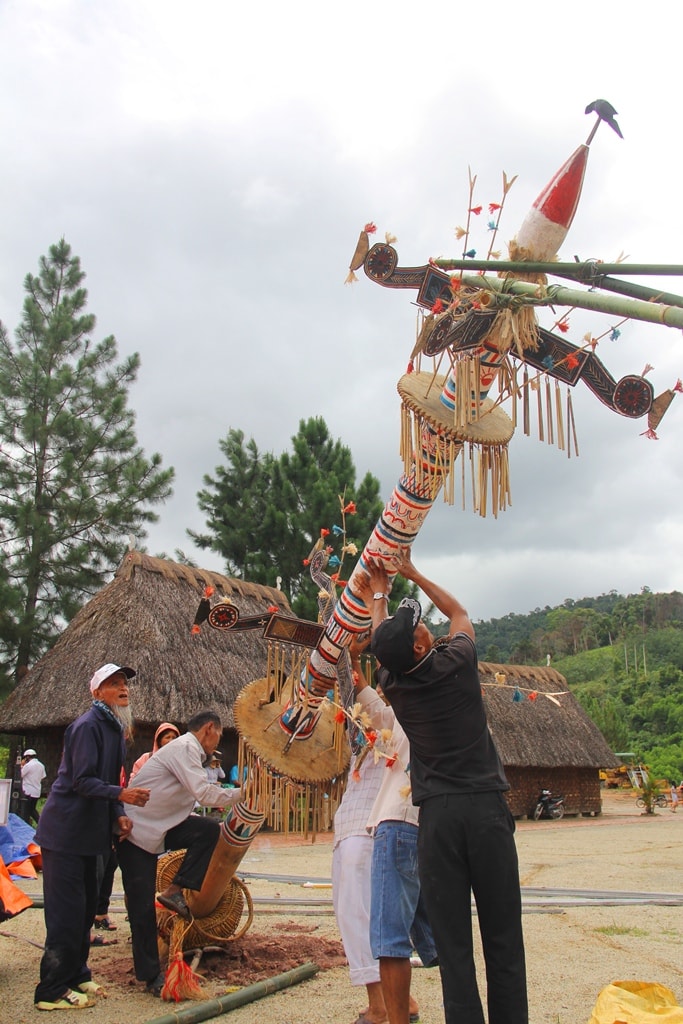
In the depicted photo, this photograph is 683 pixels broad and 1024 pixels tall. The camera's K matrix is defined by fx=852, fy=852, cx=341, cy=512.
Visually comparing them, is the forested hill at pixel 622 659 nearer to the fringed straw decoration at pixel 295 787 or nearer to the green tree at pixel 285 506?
the green tree at pixel 285 506

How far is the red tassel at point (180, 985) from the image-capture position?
363 cm

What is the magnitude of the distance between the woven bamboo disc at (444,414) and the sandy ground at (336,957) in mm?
2318

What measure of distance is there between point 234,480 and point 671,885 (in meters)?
15.8

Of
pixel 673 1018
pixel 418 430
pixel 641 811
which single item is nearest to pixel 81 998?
pixel 673 1018

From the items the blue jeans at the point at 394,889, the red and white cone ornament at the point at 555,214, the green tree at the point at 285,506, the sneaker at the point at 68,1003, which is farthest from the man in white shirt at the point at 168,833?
the green tree at the point at 285,506

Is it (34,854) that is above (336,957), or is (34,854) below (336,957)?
above

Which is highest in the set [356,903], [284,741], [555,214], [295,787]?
[555,214]

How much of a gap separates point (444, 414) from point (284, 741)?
2103 mm

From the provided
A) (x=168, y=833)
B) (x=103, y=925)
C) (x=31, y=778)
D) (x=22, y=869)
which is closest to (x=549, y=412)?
(x=168, y=833)

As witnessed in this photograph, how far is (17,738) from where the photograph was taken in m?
14.6

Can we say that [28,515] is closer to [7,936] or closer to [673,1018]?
[7,936]

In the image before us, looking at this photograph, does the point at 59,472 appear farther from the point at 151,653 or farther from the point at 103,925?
the point at 103,925

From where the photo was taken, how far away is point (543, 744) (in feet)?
59.7

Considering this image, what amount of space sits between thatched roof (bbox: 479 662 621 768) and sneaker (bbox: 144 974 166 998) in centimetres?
1314
